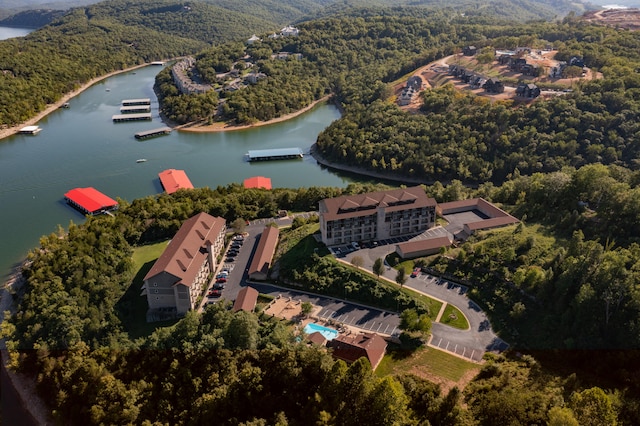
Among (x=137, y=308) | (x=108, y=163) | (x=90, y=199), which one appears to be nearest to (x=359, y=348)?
(x=137, y=308)

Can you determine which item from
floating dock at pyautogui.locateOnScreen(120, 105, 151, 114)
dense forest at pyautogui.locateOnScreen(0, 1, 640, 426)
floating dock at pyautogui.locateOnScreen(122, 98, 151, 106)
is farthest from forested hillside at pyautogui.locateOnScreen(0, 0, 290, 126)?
dense forest at pyautogui.locateOnScreen(0, 1, 640, 426)

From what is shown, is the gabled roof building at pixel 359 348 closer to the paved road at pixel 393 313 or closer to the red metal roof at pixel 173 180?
the paved road at pixel 393 313

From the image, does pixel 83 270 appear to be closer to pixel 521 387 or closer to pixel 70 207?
pixel 70 207

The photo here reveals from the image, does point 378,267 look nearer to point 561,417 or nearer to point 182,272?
point 182,272

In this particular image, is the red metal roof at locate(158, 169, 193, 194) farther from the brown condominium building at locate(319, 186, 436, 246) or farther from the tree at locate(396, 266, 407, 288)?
the tree at locate(396, 266, 407, 288)

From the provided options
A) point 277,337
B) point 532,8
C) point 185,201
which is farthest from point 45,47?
point 532,8

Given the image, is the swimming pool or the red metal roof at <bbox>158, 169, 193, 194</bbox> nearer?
the swimming pool
